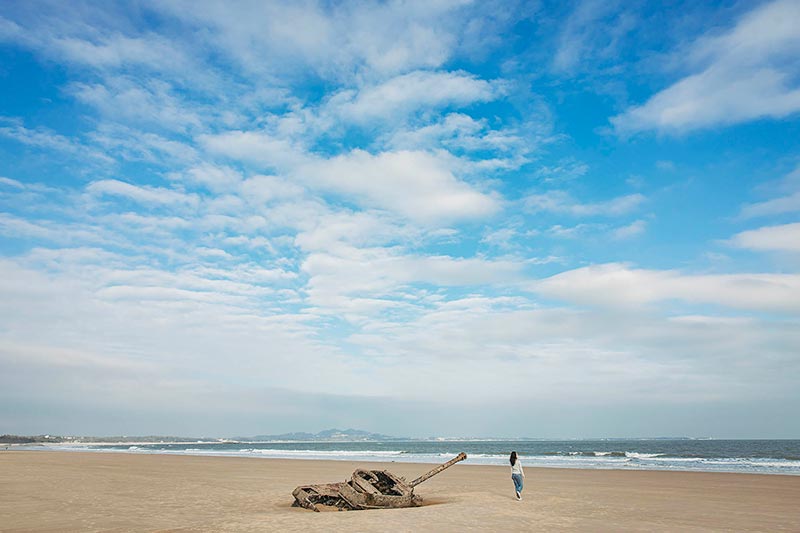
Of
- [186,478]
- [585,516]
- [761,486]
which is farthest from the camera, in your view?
[186,478]

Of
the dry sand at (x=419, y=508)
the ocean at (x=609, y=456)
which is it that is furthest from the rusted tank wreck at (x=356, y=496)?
the ocean at (x=609, y=456)

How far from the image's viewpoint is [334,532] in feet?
37.6

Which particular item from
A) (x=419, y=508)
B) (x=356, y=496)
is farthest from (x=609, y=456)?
(x=356, y=496)

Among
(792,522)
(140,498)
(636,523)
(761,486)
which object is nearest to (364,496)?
(636,523)

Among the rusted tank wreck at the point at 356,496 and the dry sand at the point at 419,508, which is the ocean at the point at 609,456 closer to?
the dry sand at the point at 419,508

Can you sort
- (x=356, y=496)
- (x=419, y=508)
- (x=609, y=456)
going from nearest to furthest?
(x=356, y=496) → (x=419, y=508) → (x=609, y=456)

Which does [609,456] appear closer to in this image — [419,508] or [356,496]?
[419,508]

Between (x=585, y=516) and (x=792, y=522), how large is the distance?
517 centimetres

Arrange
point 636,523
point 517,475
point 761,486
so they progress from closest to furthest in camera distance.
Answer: point 636,523 → point 517,475 → point 761,486

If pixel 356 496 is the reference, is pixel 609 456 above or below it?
below

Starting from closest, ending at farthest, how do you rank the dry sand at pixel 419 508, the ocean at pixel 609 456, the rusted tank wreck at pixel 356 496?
1. the dry sand at pixel 419 508
2. the rusted tank wreck at pixel 356 496
3. the ocean at pixel 609 456

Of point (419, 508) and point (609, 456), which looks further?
point (609, 456)

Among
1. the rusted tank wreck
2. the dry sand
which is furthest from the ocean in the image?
the rusted tank wreck

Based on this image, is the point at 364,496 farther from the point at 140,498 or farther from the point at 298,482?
the point at 298,482
